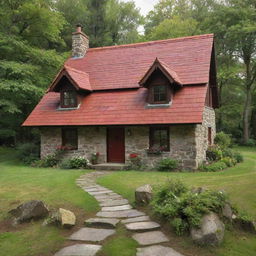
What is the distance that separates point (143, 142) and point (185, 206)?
29.3 ft

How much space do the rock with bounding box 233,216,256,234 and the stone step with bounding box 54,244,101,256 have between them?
3074 millimetres

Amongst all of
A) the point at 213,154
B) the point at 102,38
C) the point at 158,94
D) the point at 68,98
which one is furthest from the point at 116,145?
the point at 102,38

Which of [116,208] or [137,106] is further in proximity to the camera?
[137,106]

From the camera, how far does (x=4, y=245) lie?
5223 mm

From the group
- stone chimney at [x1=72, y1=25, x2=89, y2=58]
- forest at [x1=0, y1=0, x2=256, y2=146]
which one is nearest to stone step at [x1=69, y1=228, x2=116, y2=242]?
forest at [x1=0, y1=0, x2=256, y2=146]

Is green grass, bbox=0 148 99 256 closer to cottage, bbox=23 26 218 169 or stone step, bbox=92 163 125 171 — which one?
stone step, bbox=92 163 125 171

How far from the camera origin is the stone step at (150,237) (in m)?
5.07

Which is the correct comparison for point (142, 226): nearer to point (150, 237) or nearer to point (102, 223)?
point (150, 237)

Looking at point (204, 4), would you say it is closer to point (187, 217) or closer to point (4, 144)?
point (4, 144)

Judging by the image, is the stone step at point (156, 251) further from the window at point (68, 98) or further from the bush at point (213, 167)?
the window at point (68, 98)

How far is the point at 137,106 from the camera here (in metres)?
15.0

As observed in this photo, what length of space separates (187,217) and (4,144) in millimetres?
25945

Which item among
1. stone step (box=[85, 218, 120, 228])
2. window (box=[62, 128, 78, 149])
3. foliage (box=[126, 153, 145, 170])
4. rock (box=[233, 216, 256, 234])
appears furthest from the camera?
window (box=[62, 128, 78, 149])

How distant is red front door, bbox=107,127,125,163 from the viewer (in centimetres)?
1548
